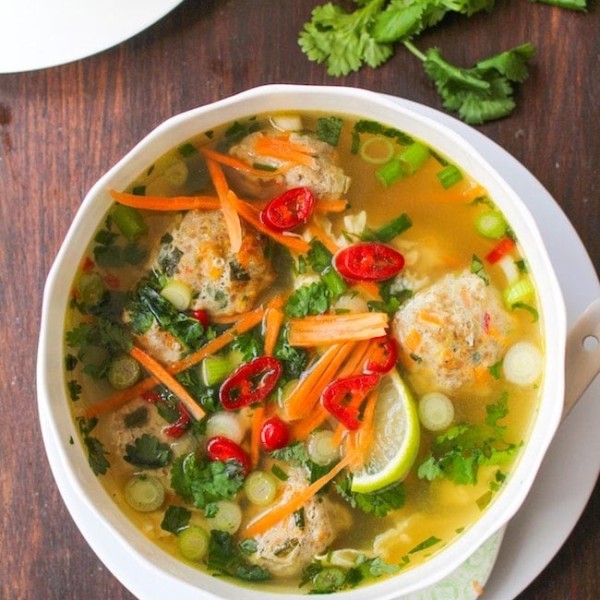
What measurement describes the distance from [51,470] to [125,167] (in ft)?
2.61

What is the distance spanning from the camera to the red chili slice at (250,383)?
1.98 metres

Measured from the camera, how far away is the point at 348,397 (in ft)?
6.45

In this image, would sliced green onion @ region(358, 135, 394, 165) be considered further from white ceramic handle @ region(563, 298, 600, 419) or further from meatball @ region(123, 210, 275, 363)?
white ceramic handle @ region(563, 298, 600, 419)

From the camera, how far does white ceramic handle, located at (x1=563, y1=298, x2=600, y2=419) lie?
1.82 m

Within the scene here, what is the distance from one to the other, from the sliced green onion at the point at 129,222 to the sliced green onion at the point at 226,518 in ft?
1.85

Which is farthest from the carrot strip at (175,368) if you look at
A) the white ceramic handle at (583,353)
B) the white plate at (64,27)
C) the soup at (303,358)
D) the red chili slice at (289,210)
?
the white plate at (64,27)

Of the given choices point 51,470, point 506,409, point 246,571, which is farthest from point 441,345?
point 51,470

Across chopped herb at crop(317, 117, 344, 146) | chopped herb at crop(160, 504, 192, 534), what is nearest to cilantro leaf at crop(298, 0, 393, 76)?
chopped herb at crop(317, 117, 344, 146)

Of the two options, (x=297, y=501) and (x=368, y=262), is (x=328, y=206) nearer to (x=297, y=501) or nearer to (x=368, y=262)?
(x=368, y=262)

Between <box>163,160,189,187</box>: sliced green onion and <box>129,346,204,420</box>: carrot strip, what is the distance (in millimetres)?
342

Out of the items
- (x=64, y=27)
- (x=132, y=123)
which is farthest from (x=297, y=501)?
(x=64, y=27)

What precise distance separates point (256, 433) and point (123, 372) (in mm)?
294

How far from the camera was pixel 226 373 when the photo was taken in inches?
78.5

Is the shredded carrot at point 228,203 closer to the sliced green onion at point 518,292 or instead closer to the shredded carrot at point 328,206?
the shredded carrot at point 328,206
